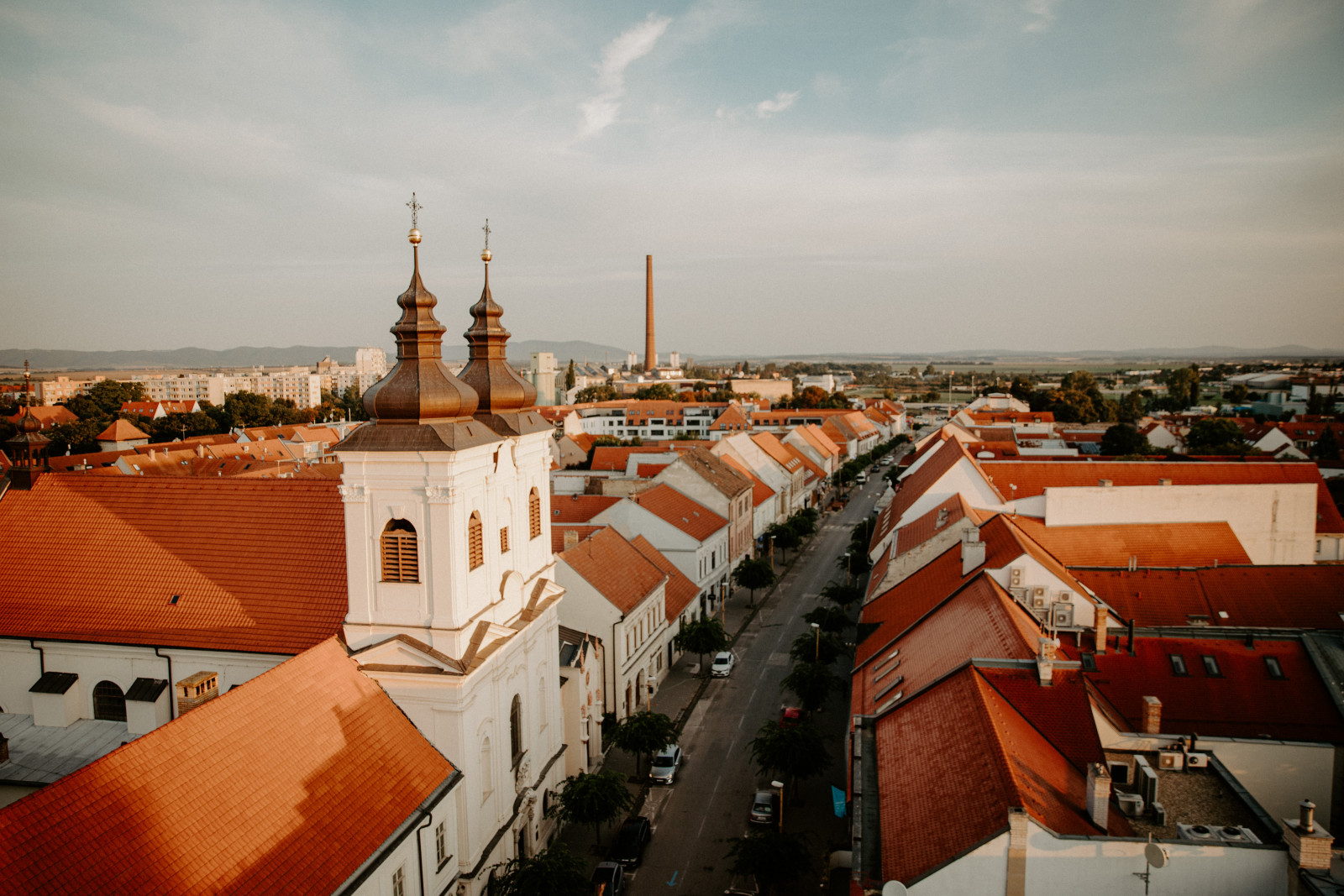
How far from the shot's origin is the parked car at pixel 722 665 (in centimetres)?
3659

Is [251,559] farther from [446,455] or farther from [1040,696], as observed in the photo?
[1040,696]

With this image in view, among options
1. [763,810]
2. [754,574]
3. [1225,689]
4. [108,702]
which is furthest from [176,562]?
[754,574]

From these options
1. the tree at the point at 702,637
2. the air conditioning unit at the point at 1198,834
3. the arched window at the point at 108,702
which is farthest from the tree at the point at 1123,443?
the arched window at the point at 108,702

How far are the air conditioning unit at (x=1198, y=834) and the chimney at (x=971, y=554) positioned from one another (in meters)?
Answer: 13.5

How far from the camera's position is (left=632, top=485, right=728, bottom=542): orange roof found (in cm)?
4460

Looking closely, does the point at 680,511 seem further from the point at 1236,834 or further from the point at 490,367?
the point at 1236,834

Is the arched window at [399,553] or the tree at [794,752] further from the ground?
the arched window at [399,553]

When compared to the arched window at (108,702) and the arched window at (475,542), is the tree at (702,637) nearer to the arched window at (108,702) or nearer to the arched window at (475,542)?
the arched window at (475,542)

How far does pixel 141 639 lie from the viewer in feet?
66.9

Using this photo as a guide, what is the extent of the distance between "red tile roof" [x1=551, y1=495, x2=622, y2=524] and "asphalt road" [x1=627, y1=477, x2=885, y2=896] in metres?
11.4

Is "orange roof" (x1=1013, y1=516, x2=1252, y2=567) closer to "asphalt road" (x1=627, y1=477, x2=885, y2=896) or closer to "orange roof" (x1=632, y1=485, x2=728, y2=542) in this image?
"asphalt road" (x1=627, y1=477, x2=885, y2=896)

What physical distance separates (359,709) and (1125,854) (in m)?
14.7

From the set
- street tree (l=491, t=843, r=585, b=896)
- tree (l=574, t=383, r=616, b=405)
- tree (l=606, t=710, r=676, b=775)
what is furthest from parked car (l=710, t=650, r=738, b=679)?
tree (l=574, t=383, r=616, b=405)

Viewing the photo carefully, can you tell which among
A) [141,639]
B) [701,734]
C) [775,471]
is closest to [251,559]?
[141,639]
